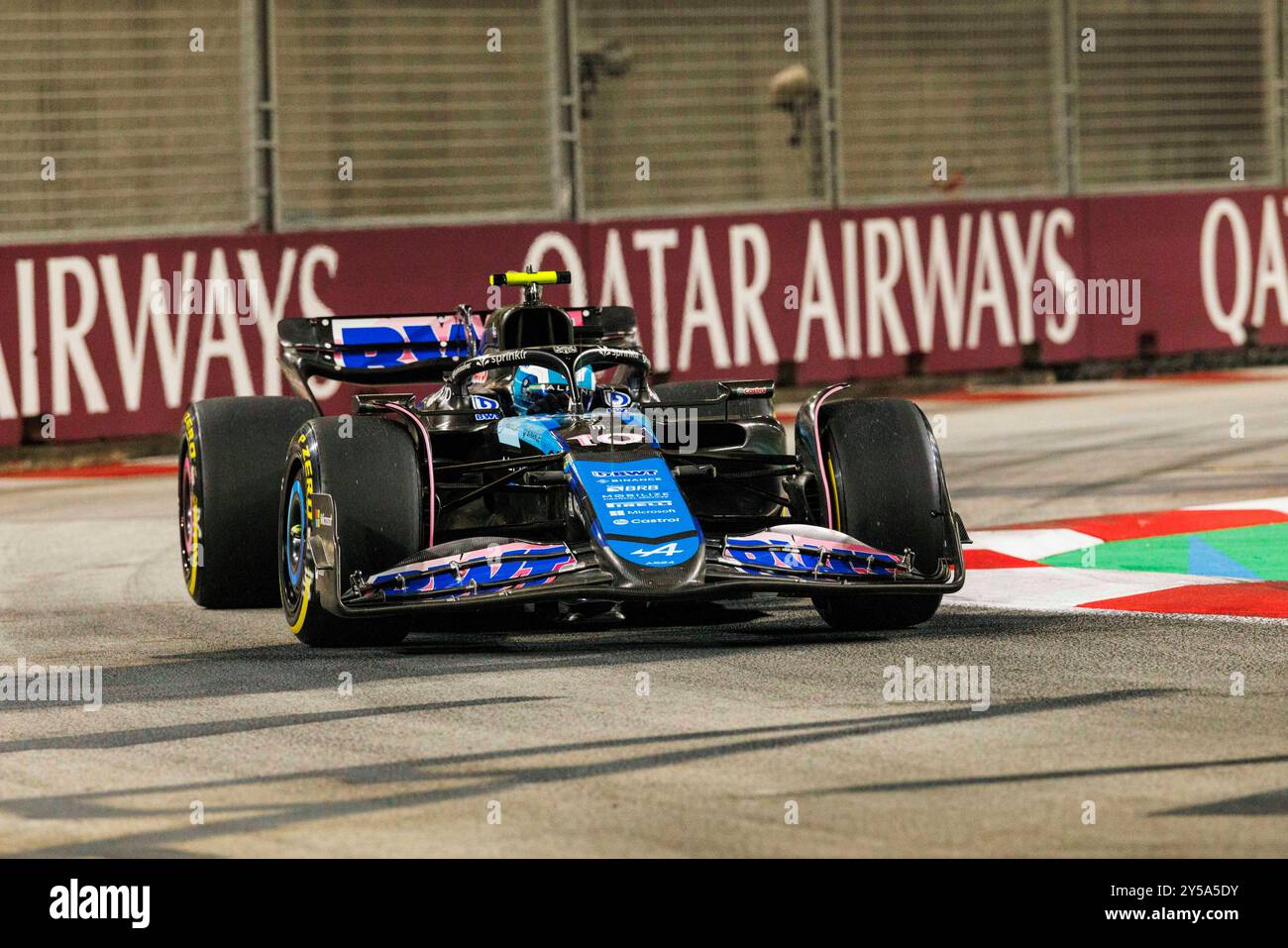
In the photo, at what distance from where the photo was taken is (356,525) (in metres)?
8.48

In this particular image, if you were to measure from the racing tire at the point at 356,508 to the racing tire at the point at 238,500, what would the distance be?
0.75 metres

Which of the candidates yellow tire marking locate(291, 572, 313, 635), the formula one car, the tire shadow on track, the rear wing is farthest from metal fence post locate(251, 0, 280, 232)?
the tire shadow on track

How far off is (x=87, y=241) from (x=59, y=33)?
148 centimetres

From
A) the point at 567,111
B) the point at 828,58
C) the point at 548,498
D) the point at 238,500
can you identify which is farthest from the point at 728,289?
the point at 548,498

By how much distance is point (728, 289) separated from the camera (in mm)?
18906

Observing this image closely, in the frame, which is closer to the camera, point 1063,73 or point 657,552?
point 657,552

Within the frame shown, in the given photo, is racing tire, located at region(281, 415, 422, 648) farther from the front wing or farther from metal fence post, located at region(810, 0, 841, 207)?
metal fence post, located at region(810, 0, 841, 207)

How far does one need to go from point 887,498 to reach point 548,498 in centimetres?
140

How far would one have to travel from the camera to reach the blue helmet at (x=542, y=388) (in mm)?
9625

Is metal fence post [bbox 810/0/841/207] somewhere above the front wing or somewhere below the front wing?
above
